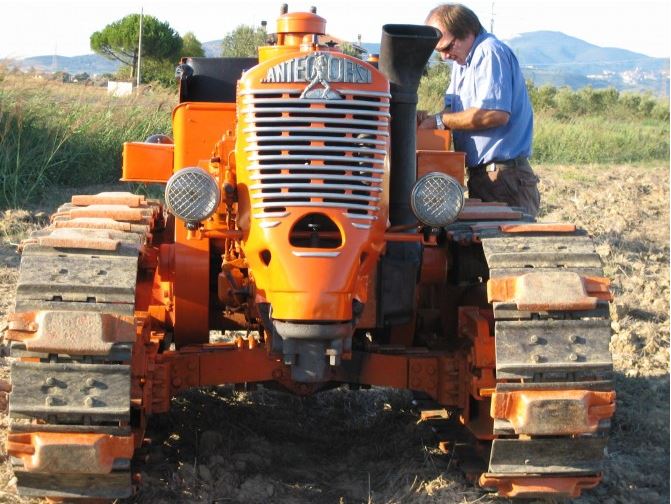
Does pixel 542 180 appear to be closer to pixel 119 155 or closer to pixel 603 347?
pixel 119 155

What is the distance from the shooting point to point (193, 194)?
14.4ft

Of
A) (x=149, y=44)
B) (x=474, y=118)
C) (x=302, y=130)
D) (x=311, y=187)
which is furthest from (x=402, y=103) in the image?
(x=149, y=44)

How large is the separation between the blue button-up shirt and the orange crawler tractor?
1.50 m

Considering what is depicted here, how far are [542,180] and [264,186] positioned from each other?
43.9 ft

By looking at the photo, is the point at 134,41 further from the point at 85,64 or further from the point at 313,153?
the point at 85,64

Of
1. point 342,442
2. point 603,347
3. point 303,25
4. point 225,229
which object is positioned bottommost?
point 342,442

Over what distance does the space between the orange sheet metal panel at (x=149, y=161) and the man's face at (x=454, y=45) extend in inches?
74.8

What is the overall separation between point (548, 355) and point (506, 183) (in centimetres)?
253

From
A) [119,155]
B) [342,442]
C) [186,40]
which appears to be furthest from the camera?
[186,40]

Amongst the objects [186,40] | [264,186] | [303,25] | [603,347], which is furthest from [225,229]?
[186,40]

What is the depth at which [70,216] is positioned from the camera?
5.05m

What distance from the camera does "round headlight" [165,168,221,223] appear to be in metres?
4.37

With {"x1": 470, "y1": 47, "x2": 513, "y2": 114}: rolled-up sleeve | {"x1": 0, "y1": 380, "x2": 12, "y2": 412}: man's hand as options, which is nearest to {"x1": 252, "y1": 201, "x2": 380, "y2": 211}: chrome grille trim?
{"x1": 0, "y1": 380, "x2": 12, "y2": 412}: man's hand

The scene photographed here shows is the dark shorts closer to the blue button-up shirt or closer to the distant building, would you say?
the blue button-up shirt
